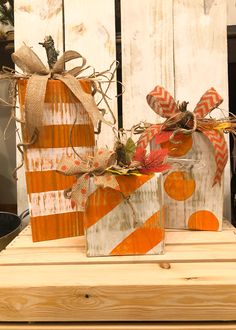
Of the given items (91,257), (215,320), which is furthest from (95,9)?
(215,320)

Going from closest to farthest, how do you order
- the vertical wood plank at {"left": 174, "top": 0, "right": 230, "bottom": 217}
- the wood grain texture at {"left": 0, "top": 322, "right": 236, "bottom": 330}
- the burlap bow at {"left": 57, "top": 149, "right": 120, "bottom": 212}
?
the wood grain texture at {"left": 0, "top": 322, "right": 236, "bottom": 330} < the burlap bow at {"left": 57, "top": 149, "right": 120, "bottom": 212} < the vertical wood plank at {"left": 174, "top": 0, "right": 230, "bottom": 217}

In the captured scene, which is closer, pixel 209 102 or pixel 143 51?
pixel 209 102

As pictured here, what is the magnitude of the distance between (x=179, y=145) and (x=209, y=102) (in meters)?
0.11

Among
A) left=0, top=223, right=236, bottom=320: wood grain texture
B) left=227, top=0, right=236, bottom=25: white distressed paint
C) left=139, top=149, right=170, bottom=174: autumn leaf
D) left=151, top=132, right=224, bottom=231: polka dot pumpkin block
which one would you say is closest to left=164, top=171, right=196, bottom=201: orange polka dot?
left=151, top=132, right=224, bottom=231: polka dot pumpkin block

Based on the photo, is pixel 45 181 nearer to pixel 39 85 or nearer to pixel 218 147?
pixel 39 85

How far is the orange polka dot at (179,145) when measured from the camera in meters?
0.77

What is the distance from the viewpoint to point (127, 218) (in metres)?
0.64

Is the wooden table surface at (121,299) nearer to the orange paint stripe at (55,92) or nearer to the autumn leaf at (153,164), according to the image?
the autumn leaf at (153,164)

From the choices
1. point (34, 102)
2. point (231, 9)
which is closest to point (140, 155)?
point (34, 102)

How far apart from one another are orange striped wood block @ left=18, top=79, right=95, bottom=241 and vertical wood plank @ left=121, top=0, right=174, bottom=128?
10.1 inches

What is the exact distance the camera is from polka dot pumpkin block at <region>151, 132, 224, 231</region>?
0.77m

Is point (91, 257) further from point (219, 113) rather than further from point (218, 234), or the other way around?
point (219, 113)

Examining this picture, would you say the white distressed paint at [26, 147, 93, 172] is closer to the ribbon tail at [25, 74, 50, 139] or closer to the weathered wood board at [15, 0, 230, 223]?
the ribbon tail at [25, 74, 50, 139]

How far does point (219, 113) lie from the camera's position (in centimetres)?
100
